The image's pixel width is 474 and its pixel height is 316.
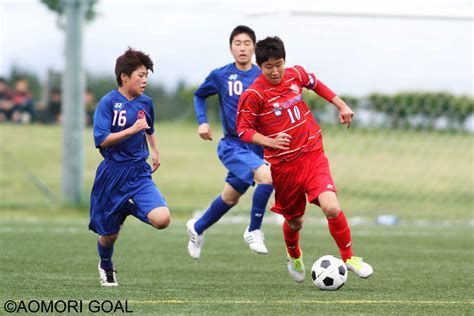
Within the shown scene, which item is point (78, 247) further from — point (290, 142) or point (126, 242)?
point (290, 142)

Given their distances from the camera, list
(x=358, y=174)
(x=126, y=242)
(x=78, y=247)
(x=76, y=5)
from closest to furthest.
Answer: (x=78, y=247), (x=126, y=242), (x=76, y=5), (x=358, y=174)

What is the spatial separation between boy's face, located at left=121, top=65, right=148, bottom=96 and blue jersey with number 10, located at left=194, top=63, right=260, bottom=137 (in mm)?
2053

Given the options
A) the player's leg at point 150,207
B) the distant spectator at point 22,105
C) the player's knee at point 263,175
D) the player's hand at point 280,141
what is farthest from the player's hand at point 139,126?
the distant spectator at point 22,105

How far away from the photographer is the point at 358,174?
18047 mm

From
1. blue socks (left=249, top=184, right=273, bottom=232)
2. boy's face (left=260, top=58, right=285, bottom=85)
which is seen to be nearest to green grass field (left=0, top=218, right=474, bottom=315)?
blue socks (left=249, top=184, right=273, bottom=232)

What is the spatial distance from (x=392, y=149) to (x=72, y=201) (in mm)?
5754

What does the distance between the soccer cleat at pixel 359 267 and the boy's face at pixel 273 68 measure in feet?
4.79

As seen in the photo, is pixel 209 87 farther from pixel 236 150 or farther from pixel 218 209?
pixel 218 209

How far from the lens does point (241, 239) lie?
496 inches

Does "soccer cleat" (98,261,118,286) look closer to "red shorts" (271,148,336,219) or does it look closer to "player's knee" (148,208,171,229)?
"player's knee" (148,208,171,229)

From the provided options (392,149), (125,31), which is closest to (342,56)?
(392,149)

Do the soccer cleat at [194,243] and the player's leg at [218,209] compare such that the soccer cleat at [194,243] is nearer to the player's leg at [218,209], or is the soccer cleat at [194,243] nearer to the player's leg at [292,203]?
the player's leg at [218,209]

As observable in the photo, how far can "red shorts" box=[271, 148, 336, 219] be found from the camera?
7.65 meters

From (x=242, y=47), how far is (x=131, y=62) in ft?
7.11
